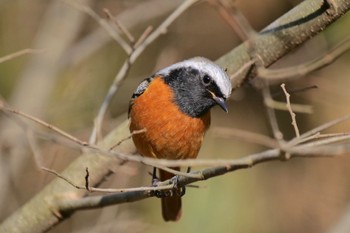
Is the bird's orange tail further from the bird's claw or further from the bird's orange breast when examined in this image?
the bird's orange breast

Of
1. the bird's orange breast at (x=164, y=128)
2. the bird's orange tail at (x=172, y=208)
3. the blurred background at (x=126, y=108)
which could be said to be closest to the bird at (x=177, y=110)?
the bird's orange breast at (x=164, y=128)

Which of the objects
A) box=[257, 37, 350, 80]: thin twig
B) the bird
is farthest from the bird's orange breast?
box=[257, 37, 350, 80]: thin twig

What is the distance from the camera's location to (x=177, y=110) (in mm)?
4492

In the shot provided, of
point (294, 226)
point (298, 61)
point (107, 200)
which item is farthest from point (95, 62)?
point (107, 200)

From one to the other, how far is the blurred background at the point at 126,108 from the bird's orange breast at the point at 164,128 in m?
1.05

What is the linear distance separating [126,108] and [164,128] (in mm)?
2107

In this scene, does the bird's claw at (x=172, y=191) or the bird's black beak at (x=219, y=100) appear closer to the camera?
the bird's claw at (x=172, y=191)

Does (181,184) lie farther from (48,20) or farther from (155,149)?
(48,20)

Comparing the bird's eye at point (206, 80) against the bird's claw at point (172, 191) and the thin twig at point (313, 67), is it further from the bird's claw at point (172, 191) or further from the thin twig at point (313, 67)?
the bird's claw at point (172, 191)

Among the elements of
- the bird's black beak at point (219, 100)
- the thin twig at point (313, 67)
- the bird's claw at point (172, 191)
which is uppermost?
the bird's black beak at point (219, 100)

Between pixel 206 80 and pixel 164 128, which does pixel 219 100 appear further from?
pixel 164 128

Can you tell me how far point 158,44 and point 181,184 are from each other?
3697 mm

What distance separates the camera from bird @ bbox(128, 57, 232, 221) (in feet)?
14.4

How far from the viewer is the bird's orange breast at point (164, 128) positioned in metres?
4.40
